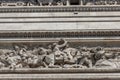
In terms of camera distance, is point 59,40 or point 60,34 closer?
point 59,40

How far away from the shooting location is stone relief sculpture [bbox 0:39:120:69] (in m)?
9.12

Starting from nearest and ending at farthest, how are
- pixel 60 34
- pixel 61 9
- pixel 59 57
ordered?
pixel 59 57 < pixel 60 34 < pixel 61 9

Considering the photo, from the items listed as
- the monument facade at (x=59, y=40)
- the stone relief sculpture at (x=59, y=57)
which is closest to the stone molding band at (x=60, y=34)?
the monument facade at (x=59, y=40)

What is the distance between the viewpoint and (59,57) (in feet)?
30.3

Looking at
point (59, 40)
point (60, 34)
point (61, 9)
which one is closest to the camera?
point (59, 40)

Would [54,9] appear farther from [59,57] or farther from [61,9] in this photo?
[59,57]

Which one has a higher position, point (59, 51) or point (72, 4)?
point (72, 4)

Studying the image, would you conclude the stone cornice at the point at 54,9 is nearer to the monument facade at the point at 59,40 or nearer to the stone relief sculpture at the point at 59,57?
the monument facade at the point at 59,40

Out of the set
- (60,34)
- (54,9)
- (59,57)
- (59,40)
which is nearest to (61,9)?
(54,9)

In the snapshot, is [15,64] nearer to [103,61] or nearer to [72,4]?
[103,61]

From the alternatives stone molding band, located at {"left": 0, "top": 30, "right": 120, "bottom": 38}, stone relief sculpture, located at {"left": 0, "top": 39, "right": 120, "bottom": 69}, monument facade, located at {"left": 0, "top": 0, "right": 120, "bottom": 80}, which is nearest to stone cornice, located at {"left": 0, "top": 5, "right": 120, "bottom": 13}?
monument facade, located at {"left": 0, "top": 0, "right": 120, "bottom": 80}

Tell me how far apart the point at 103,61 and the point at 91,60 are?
0.96 feet


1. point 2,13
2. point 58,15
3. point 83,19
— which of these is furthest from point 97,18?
point 2,13

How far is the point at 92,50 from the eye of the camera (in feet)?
31.0
